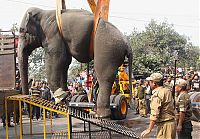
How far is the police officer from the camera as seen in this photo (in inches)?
234

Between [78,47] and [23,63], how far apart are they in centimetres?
114

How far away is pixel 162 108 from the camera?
495 centimetres

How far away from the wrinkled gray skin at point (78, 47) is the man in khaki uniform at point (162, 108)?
226 cm

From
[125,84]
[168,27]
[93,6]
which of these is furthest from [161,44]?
[93,6]

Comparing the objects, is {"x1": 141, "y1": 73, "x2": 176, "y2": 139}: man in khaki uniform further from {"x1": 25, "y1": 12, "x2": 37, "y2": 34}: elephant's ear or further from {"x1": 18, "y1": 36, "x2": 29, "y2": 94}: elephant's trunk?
{"x1": 25, "y1": 12, "x2": 37, "y2": 34}: elephant's ear

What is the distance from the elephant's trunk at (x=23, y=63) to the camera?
23.5 ft

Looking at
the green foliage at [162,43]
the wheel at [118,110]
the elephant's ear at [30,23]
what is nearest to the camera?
the elephant's ear at [30,23]

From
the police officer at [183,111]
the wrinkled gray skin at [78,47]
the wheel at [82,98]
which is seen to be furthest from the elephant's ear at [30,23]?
the wheel at [82,98]

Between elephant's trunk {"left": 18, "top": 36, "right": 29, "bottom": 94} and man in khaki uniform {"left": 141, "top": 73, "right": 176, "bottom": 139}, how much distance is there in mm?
3040

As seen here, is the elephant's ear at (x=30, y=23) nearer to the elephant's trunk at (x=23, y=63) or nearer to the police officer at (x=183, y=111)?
the elephant's trunk at (x=23, y=63)

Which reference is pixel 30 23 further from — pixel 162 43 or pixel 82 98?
pixel 162 43

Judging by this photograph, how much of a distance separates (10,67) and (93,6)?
2.14 m

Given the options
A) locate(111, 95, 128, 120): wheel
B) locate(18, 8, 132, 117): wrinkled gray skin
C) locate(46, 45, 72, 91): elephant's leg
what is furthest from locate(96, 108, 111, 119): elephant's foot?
locate(111, 95, 128, 120): wheel

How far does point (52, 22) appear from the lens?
7328 mm
